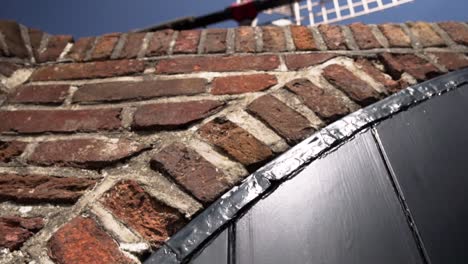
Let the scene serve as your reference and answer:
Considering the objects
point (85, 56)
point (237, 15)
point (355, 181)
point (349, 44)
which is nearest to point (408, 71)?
point (349, 44)

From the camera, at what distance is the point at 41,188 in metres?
0.66

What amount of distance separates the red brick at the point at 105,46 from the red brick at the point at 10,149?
318mm

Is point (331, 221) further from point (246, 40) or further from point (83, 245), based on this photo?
point (246, 40)

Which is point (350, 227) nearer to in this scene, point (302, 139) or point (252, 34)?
point (302, 139)

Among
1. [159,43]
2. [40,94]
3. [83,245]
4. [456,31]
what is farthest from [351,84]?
[40,94]

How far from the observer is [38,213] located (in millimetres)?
627

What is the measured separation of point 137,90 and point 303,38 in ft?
1.54

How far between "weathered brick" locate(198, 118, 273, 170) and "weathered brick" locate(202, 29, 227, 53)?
0.84ft

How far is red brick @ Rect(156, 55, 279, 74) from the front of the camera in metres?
0.88

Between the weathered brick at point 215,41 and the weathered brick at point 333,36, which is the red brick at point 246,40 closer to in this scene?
the weathered brick at point 215,41

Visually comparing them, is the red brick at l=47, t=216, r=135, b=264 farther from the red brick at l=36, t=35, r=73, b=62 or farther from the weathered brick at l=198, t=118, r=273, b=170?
the red brick at l=36, t=35, r=73, b=62

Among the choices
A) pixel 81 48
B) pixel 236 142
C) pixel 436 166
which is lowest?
pixel 436 166

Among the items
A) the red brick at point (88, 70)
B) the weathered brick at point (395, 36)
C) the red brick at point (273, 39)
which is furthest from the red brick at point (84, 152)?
the weathered brick at point (395, 36)

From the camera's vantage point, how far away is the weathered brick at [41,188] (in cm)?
64
